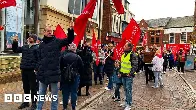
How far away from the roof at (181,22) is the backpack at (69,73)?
65914 mm

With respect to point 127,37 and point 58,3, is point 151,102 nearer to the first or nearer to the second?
point 127,37

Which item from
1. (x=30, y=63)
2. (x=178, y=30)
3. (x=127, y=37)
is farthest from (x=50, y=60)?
(x=178, y=30)

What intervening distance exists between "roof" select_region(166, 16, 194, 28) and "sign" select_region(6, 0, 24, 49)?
5954cm

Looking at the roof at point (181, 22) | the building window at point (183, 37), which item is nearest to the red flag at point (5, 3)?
the building window at point (183, 37)

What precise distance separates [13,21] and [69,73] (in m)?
8.01

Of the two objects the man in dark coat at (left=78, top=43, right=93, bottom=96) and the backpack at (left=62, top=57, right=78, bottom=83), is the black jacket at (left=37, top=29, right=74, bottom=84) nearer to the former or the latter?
the backpack at (left=62, top=57, right=78, bottom=83)

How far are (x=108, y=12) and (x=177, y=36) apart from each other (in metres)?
33.0

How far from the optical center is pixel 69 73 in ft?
27.0

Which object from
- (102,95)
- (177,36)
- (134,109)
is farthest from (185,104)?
(177,36)

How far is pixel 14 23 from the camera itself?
15453 mm

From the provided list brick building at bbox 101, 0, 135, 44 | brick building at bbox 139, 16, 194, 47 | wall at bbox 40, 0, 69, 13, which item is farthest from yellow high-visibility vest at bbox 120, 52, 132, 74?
brick building at bbox 139, 16, 194, 47

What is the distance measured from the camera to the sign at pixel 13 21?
1478 cm

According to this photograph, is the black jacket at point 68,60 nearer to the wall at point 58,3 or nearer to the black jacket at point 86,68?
the black jacket at point 86,68

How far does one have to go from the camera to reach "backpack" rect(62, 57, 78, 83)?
820cm
